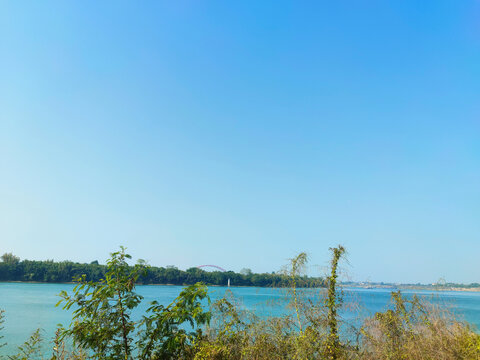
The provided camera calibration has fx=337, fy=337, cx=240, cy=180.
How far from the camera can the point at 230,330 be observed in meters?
4.01

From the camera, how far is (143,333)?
389cm

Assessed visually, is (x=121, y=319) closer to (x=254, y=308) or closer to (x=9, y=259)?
(x=254, y=308)

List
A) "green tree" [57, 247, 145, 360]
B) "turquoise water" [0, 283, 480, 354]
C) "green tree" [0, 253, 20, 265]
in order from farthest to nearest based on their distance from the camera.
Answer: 1. "green tree" [0, 253, 20, 265]
2. "turquoise water" [0, 283, 480, 354]
3. "green tree" [57, 247, 145, 360]

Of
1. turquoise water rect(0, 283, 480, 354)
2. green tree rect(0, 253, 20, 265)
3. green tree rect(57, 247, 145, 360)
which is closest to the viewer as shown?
green tree rect(57, 247, 145, 360)

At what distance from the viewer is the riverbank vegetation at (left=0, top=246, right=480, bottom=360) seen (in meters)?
3.56

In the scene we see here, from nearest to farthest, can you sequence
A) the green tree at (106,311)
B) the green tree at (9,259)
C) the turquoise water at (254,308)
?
the green tree at (106,311), the turquoise water at (254,308), the green tree at (9,259)

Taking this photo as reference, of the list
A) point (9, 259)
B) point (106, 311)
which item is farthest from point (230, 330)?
point (9, 259)

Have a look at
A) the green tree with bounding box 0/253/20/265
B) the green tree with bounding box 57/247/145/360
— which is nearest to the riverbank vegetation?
the green tree with bounding box 57/247/145/360

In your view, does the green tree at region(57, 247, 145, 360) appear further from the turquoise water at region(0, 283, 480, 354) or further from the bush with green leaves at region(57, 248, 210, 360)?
the turquoise water at region(0, 283, 480, 354)

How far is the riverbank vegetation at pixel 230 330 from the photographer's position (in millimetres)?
3562

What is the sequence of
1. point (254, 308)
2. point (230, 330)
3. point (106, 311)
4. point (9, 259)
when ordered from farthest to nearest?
point (9, 259), point (254, 308), point (230, 330), point (106, 311)

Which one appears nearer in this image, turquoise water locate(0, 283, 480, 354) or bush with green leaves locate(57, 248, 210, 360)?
bush with green leaves locate(57, 248, 210, 360)

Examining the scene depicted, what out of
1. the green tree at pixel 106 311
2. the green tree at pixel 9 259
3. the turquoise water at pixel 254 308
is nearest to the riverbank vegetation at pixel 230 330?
the green tree at pixel 106 311

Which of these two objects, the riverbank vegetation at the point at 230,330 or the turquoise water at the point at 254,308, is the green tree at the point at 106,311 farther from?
the turquoise water at the point at 254,308
